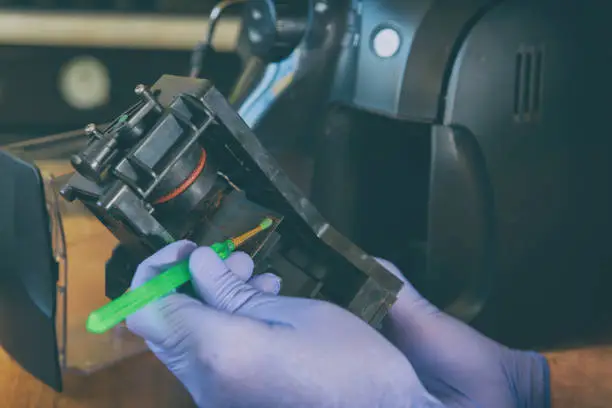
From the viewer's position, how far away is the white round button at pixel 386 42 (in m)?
0.59

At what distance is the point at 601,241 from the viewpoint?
0.66 metres

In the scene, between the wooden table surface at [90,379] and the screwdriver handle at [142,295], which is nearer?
the screwdriver handle at [142,295]

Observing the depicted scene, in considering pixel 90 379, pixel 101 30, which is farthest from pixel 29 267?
pixel 101 30

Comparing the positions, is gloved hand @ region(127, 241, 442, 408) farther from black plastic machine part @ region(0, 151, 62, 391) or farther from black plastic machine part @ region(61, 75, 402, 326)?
black plastic machine part @ region(0, 151, 62, 391)

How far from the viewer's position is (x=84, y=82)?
96cm

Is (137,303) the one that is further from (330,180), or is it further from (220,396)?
(330,180)

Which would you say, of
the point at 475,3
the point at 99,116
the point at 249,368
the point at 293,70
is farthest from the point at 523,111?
the point at 99,116

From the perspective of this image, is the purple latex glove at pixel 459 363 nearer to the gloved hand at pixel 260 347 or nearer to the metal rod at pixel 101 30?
the gloved hand at pixel 260 347

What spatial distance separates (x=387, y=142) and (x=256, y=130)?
129 millimetres

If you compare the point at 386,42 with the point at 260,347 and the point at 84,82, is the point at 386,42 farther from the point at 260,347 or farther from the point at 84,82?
the point at 84,82

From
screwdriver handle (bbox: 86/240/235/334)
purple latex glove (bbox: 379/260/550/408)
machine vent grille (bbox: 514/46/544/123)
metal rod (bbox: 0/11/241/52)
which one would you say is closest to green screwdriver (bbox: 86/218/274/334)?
screwdriver handle (bbox: 86/240/235/334)

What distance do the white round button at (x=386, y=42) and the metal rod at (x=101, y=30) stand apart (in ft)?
1.18

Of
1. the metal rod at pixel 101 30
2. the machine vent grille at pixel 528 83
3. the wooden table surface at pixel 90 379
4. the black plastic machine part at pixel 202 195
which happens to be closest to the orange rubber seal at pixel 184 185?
the black plastic machine part at pixel 202 195

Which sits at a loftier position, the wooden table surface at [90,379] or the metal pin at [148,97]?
the metal pin at [148,97]
